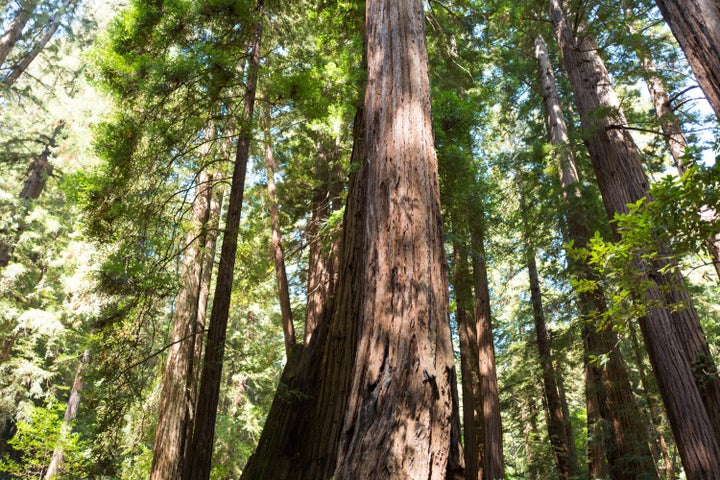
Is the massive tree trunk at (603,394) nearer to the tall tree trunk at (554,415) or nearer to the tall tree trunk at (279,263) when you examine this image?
the tall tree trunk at (554,415)

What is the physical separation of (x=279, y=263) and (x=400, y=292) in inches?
315

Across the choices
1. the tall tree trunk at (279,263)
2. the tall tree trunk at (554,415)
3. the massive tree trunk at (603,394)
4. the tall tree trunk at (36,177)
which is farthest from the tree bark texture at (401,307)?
the tall tree trunk at (36,177)

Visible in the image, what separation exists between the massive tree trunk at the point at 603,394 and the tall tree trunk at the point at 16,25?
63.0 ft

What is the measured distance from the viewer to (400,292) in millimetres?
2572

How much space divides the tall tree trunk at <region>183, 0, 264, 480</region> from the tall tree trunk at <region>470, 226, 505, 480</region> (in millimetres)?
5886

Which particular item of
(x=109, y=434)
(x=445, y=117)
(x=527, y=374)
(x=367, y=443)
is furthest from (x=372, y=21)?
(x=527, y=374)

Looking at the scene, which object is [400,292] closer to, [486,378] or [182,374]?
[182,374]

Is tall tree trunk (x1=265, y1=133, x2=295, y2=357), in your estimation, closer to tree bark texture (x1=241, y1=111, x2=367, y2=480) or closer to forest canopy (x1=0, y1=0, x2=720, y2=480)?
forest canopy (x1=0, y1=0, x2=720, y2=480)

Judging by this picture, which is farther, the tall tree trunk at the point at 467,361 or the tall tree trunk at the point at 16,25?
the tall tree trunk at the point at 16,25

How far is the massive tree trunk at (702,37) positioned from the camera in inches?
143

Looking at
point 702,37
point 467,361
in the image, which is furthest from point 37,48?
point 702,37

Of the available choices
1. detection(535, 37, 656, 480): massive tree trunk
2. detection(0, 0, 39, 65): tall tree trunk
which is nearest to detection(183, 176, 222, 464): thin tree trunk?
detection(535, 37, 656, 480): massive tree trunk

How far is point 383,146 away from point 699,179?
2.96m

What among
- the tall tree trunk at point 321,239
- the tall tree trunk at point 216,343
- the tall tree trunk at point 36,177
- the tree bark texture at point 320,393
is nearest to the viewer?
the tall tree trunk at point 216,343
